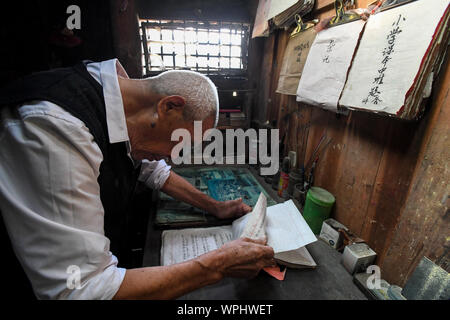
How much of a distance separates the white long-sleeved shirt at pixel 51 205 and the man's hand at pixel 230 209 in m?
0.65

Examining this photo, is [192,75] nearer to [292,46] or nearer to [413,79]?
[413,79]

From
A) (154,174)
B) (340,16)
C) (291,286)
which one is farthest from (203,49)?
(291,286)

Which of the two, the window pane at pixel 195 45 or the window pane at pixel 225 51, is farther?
the window pane at pixel 225 51

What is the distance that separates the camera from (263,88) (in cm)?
265

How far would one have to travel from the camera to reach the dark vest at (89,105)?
2.35 ft

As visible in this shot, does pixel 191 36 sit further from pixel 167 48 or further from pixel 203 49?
pixel 167 48

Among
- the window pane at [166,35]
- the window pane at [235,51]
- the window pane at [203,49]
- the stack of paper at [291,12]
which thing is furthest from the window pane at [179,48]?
the stack of paper at [291,12]

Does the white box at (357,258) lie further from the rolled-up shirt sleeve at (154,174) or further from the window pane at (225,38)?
the window pane at (225,38)

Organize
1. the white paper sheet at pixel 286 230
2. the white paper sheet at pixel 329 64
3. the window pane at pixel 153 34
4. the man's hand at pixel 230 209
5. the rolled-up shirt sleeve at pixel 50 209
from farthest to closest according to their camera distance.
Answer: the window pane at pixel 153 34 → the man's hand at pixel 230 209 → the white paper sheet at pixel 329 64 → the white paper sheet at pixel 286 230 → the rolled-up shirt sleeve at pixel 50 209

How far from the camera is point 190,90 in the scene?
37.9 inches

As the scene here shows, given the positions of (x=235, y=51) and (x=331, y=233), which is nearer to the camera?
(x=331, y=233)

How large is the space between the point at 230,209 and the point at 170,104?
0.70m
